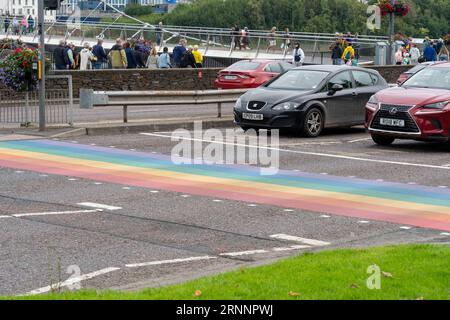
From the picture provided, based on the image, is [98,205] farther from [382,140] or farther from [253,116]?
[382,140]

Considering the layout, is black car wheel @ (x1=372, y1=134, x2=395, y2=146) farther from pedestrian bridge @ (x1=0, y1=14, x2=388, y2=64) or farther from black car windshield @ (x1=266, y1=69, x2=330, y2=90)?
pedestrian bridge @ (x1=0, y1=14, x2=388, y2=64)

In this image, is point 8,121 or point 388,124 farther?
point 8,121

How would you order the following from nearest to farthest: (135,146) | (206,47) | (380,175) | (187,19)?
(380,175)
(135,146)
(206,47)
(187,19)

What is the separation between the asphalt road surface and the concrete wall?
11.2m

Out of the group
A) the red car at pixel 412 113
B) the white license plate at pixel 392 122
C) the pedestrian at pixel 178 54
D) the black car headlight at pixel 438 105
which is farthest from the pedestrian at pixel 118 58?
the black car headlight at pixel 438 105

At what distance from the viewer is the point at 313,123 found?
22.2 m

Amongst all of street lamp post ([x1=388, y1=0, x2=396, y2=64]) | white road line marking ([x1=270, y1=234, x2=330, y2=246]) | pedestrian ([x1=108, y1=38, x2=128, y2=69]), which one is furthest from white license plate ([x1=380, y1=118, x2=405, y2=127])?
street lamp post ([x1=388, y1=0, x2=396, y2=64])

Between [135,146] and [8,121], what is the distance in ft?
13.8

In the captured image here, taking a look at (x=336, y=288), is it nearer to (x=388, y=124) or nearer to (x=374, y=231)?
(x=374, y=231)

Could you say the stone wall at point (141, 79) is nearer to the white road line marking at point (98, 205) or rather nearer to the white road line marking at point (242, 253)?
the white road line marking at point (98, 205)

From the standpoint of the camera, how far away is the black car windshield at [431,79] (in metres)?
20.8

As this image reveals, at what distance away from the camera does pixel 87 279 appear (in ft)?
30.0

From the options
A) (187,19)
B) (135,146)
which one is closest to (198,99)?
(135,146)

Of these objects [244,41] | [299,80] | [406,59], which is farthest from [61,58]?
[244,41]
